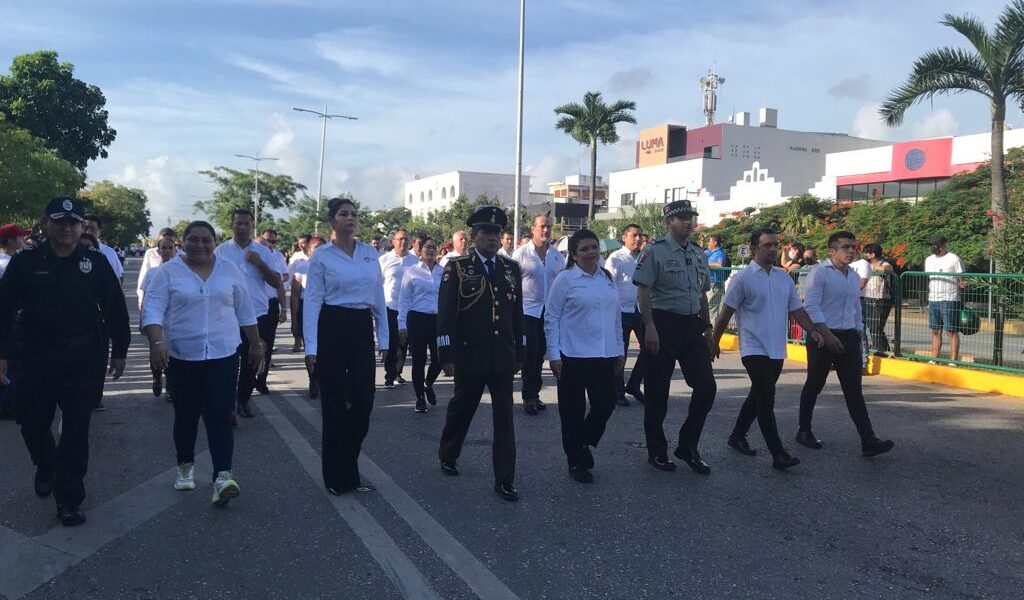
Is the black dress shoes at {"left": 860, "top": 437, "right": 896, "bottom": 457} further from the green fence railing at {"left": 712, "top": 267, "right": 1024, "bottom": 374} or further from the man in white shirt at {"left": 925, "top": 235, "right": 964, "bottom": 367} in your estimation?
the man in white shirt at {"left": 925, "top": 235, "right": 964, "bottom": 367}

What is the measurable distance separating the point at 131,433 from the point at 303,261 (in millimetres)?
5382

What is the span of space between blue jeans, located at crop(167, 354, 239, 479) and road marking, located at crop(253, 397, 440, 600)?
28.9 inches

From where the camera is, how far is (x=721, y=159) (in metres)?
63.0

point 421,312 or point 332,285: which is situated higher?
point 332,285

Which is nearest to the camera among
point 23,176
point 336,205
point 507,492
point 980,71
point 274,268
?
point 507,492

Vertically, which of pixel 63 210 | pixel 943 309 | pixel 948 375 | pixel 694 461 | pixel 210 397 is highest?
pixel 63 210

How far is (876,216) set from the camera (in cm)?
3000

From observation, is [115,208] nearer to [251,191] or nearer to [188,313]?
[251,191]

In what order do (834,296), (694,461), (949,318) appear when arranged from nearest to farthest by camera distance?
(694,461) → (834,296) → (949,318)

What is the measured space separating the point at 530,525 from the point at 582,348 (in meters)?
1.42

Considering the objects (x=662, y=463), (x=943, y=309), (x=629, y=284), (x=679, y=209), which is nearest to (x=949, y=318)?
(x=943, y=309)

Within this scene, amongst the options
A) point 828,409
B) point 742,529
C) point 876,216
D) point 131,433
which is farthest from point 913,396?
point 876,216

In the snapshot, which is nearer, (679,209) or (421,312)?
(679,209)

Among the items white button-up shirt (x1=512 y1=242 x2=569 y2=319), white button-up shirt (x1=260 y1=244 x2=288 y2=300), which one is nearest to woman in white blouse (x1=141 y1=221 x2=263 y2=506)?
white button-up shirt (x1=260 y1=244 x2=288 y2=300)
